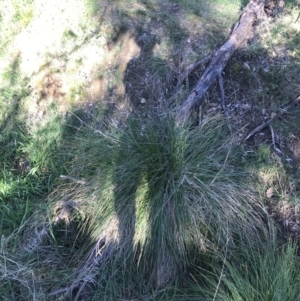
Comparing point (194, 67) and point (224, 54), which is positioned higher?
point (224, 54)

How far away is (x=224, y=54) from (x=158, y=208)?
2219mm

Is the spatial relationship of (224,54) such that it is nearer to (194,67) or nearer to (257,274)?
(194,67)

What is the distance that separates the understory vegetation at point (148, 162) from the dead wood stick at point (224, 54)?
101 mm

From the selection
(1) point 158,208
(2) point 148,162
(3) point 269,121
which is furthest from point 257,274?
(3) point 269,121

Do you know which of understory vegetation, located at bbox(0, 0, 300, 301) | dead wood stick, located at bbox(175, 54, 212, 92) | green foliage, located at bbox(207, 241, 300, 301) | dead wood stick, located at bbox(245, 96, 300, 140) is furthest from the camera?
dead wood stick, located at bbox(175, 54, 212, 92)

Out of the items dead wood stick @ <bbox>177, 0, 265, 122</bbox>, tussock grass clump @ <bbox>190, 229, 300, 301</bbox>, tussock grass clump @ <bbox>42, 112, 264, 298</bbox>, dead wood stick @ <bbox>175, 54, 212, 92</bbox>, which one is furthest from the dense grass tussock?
dead wood stick @ <bbox>175, 54, 212, 92</bbox>

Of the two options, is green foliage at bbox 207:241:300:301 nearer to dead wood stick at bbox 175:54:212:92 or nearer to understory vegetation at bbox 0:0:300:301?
understory vegetation at bbox 0:0:300:301

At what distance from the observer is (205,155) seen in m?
3.65

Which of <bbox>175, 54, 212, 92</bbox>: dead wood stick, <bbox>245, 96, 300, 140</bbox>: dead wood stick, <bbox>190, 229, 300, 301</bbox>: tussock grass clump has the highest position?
<bbox>175, 54, 212, 92</bbox>: dead wood stick

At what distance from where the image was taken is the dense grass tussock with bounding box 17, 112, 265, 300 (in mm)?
3367

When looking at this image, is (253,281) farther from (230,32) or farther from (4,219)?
(230,32)

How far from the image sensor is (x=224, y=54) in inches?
186

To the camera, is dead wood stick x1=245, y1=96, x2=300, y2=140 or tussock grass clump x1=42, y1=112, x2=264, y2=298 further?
dead wood stick x1=245, y1=96, x2=300, y2=140

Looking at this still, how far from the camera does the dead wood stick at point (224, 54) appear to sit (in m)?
4.29
